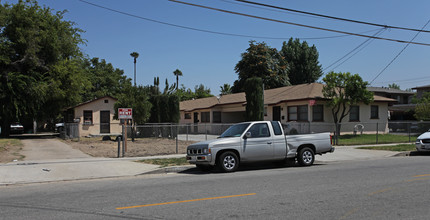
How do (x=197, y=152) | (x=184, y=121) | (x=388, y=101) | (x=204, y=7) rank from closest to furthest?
1. (x=197, y=152)
2. (x=204, y=7)
3. (x=388, y=101)
4. (x=184, y=121)

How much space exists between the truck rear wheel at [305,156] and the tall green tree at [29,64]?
25.2m

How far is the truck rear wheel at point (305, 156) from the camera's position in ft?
40.8

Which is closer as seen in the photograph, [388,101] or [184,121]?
[388,101]

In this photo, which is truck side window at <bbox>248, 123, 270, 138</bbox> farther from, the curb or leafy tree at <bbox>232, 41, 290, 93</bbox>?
leafy tree at <bbox>232, 41, 290, 93</bbox>

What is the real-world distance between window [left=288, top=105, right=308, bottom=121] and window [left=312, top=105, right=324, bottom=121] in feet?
2.03

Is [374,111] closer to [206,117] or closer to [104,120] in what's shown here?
[206,117]

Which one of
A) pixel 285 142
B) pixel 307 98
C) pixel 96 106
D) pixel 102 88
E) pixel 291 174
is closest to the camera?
pixel 291 174

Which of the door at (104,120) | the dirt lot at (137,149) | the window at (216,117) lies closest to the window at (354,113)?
the dirt lot at (137,149)

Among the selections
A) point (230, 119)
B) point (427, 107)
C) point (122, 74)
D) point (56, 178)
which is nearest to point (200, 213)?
A: point (56, 178)

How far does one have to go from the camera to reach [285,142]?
475 inches

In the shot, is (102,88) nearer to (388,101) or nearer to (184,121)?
(184,121)

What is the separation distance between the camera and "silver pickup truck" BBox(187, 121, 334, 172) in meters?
11.1

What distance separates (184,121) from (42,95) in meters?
19.8

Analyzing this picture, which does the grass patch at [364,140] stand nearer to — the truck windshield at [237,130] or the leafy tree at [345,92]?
the leafy tree at [345,92]
